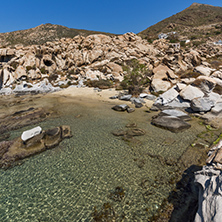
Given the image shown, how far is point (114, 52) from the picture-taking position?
45.4 metres

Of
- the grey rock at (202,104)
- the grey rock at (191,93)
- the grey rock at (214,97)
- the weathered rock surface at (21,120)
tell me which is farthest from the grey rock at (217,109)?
the weathered rock surface at (21,120)

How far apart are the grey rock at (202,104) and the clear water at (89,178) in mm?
4645

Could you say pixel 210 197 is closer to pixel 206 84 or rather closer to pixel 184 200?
pixel 184 200

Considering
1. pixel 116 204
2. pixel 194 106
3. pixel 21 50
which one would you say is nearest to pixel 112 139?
pixel 116 204

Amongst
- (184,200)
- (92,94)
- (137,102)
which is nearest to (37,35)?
(92,94)

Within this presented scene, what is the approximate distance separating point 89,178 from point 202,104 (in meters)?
14.2

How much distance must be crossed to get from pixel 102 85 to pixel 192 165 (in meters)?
25.0

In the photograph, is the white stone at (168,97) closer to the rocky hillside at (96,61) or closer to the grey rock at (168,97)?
the grey rock at (168,97)

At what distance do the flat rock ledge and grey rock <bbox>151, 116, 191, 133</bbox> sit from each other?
26.0 feet

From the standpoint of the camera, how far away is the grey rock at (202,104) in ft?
45.1

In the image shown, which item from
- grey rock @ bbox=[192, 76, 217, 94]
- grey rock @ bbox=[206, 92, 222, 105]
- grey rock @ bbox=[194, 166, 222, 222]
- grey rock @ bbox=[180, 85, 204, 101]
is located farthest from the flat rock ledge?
grey rock @ bbox=[192, 76, 217, 94]

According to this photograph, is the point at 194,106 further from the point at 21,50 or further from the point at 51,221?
the point at 21,50

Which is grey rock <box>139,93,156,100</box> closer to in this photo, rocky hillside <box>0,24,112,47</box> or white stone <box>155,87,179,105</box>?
white stone <box>155,87,179,105</box>

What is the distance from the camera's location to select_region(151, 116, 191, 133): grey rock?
10.8m
